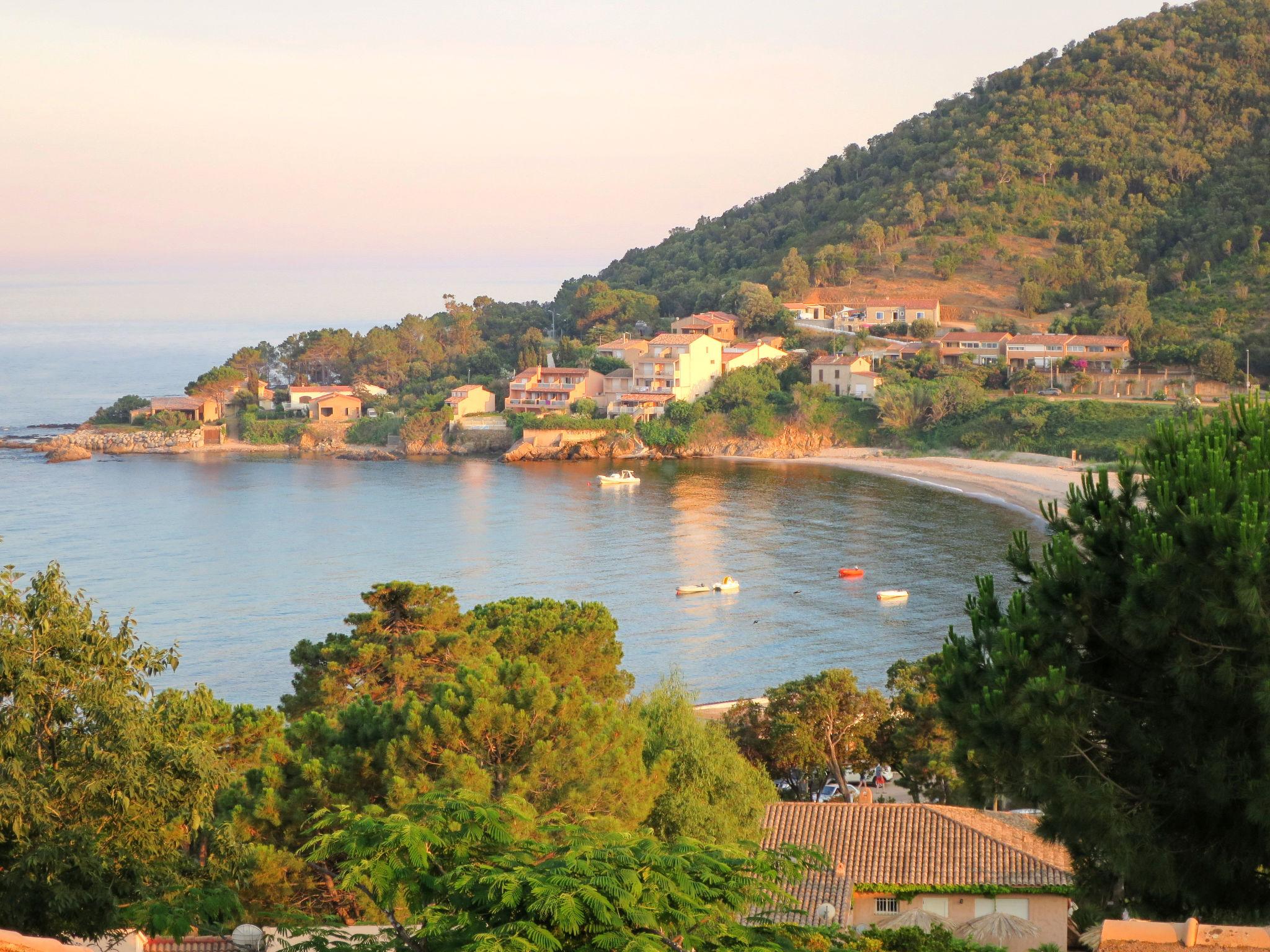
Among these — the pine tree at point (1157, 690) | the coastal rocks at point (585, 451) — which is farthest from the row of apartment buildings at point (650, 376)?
the pine tree at point (1157, 690)

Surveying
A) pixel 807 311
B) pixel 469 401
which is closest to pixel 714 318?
pixel 807 311

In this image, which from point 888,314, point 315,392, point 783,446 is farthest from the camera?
point 315,392

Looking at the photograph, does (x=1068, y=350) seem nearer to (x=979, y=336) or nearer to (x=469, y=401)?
(x=979, y=336)

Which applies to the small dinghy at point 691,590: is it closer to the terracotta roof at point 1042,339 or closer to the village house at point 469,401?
the terracotta roof at point 1042,339

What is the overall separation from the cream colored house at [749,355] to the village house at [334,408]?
21.9 meters

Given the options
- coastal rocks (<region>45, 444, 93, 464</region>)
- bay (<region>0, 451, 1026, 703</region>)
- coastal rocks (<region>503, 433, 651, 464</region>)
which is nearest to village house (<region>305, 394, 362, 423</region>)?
coastal rocks (<region>45, 444, 93, 464</region>)

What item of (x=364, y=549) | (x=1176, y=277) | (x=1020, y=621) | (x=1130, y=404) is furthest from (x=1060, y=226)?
(x=1020, y=621)

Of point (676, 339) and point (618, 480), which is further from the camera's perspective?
point (676, 339)

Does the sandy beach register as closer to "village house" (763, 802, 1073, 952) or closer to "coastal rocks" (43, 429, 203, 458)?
"coastal rocks" (43, 429, 203, 458)

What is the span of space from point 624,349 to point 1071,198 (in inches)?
1380

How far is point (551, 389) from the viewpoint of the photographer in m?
71.5

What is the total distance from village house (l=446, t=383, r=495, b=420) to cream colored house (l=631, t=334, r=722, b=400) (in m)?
9.11

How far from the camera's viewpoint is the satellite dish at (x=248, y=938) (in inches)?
311

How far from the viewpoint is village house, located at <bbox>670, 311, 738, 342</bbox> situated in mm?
74562
